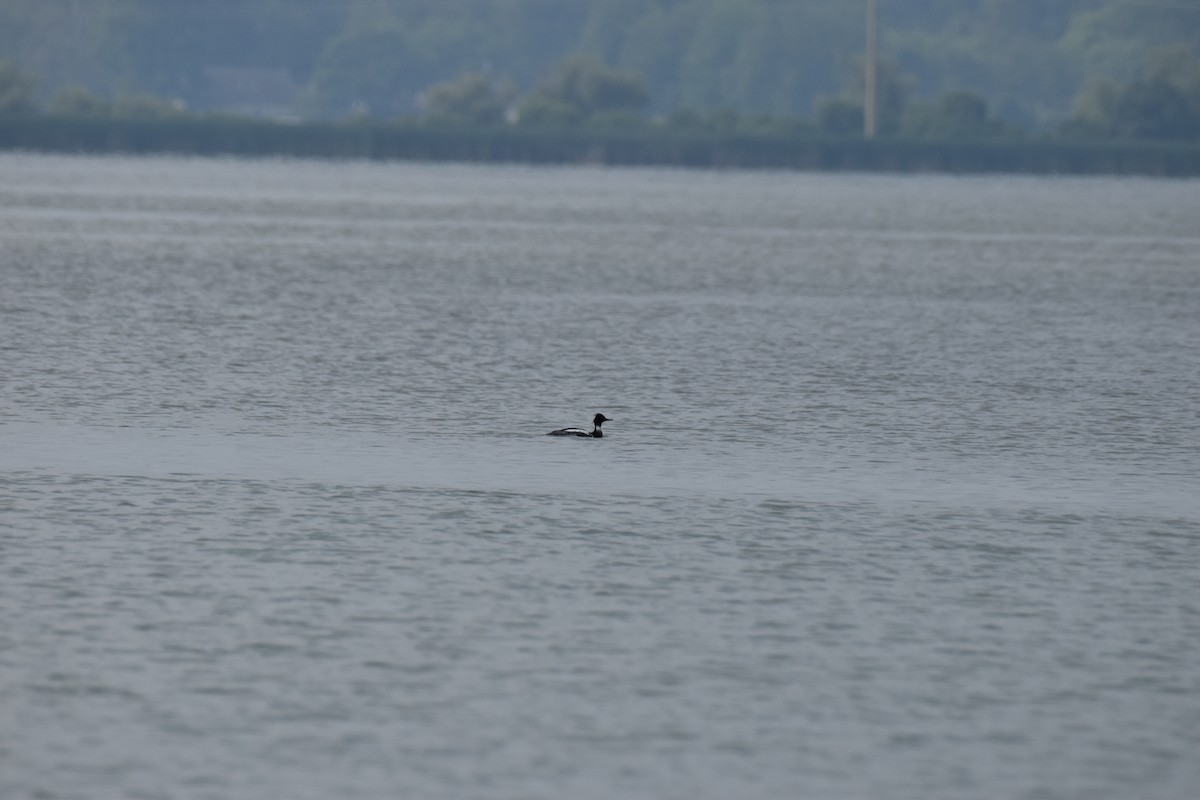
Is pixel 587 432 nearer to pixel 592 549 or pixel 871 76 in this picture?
pixel 592 549

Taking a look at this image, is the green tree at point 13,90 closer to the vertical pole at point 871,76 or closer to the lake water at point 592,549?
the vertical pole at point 871,76

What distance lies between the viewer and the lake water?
979 centimetres

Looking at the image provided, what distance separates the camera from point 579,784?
9281mm

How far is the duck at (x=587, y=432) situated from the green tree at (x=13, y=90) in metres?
133

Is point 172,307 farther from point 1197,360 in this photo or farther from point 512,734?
point 512,734

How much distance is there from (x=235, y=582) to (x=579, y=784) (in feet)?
13.4

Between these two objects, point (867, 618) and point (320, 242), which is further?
point (320, 242)

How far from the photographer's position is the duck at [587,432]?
18266mm

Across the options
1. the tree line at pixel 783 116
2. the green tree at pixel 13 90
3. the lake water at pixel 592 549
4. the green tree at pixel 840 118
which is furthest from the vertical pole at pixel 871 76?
the lake water at pixel 592 549

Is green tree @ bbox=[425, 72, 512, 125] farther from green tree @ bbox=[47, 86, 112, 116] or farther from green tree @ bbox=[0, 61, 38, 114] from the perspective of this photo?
green tree @ bbox=[0, 61, 38, 114]

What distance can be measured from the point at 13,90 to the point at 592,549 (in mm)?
137973

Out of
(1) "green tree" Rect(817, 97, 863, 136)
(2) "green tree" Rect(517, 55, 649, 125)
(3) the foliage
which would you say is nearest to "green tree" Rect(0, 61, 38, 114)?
(2) "green tree" Rect(517, 55, 649, 125)

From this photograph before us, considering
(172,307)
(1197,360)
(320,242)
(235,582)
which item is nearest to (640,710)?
(235,582)

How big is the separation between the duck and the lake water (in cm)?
15
